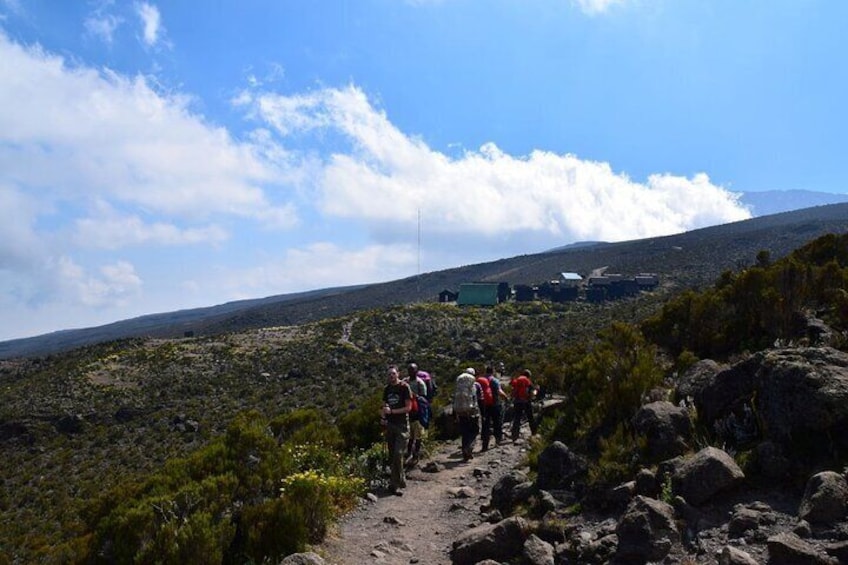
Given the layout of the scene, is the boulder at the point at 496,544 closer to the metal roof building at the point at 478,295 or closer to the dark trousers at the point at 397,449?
the dark trousers at the point at 397,449

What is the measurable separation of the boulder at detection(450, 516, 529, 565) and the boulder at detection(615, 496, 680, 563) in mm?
1079

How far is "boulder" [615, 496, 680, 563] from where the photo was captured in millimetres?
4957

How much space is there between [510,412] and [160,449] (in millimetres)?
20697

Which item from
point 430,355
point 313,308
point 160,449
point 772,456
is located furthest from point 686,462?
point 313,308

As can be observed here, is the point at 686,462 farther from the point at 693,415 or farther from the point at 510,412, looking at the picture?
the point at 510,412

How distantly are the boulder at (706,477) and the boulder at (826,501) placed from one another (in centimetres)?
68

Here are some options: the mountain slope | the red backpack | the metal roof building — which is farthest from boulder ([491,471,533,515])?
the metal roof building

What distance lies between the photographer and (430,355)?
41125 millimetres

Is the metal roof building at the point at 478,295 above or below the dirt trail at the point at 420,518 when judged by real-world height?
above

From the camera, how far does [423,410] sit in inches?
417

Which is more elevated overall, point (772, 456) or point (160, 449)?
point (772, 456)

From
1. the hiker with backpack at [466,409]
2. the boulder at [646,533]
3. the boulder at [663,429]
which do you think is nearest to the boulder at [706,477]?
the boulder at [646,533]

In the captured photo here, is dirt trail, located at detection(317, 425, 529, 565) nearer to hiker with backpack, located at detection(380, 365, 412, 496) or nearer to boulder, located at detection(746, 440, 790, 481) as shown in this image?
hiker with backpack, located at detection(380, 365, 412, 496)

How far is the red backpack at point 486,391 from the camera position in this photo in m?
12.1
